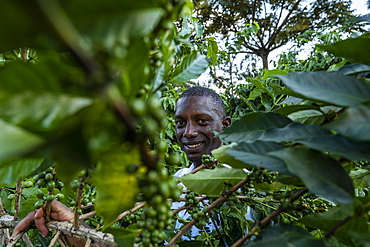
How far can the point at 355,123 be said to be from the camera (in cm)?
30

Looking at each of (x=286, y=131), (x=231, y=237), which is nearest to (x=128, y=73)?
(x=286, y=131)

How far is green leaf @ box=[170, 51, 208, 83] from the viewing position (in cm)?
40

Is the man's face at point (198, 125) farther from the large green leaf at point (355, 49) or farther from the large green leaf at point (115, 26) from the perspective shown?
the large green leaf at point (115, 26)

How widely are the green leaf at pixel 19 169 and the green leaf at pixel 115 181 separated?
0.14 m

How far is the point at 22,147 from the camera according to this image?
0.59 feet

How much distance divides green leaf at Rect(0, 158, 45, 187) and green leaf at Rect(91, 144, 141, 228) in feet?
0.46

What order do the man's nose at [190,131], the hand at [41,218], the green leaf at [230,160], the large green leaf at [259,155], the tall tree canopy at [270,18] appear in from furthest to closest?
the tall tree canopy at [270,18], the man's nose at [190,131], the hand at [41,218], the green leaf at [230,160], the large green leaf at [259,155]

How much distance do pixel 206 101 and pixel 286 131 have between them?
1.75 metres

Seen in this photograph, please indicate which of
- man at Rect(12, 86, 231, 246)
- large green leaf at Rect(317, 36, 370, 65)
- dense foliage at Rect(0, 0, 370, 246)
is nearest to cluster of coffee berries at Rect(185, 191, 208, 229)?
dense foliage at Rect(0, 0, 370, 246)

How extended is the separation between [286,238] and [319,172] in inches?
3.4

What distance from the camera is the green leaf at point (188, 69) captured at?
0.40 metres

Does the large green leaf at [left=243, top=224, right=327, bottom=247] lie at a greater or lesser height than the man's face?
lesser

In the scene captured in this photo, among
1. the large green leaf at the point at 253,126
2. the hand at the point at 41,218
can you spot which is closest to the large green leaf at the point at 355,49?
the large green leaf at the point at 253,126

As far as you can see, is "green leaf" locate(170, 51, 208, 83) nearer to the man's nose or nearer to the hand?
the hand
